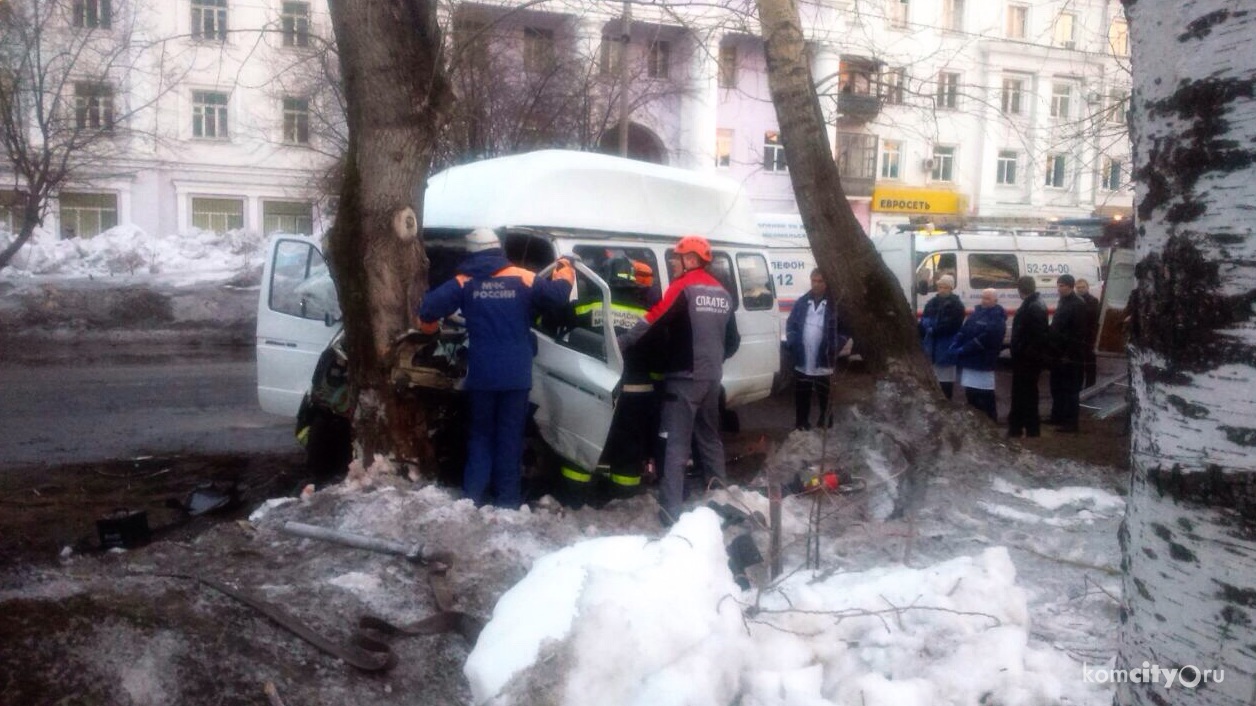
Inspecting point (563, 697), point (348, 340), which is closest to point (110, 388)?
point (348, 340)

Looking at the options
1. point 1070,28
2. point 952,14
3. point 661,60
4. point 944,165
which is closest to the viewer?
point 1070,28

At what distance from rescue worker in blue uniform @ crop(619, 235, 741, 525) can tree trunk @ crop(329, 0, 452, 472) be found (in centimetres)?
146

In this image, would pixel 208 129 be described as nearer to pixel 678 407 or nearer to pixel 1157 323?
pixel 678 407

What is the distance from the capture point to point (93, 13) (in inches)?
871

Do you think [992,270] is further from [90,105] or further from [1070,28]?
[90,105]

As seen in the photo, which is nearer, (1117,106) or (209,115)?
(1117,106)

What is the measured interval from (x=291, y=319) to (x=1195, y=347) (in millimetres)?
6743

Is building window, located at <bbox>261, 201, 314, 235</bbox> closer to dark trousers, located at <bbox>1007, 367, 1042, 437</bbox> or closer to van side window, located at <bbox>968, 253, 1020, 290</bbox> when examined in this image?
van side window, located at <bbox>968, 253, 1020, 290</bbox>

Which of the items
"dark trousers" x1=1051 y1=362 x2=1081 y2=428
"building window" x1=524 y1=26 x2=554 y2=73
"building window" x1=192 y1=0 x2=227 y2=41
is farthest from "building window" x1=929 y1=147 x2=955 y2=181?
"dark trousers" x1=1051 y1=362 x2=1081 y2=428

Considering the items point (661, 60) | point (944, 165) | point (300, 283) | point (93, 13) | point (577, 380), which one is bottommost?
point (577, 380)

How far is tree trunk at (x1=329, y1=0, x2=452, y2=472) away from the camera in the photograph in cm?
551

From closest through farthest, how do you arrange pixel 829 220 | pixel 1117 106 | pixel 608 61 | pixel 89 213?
pixel 829 220 < pixel 1117 106 < pixel 608 61 < pixel 89 213

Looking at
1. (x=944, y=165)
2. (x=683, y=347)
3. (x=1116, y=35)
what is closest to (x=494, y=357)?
(x=683, y=347)

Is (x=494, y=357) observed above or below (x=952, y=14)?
below
